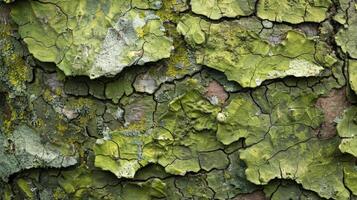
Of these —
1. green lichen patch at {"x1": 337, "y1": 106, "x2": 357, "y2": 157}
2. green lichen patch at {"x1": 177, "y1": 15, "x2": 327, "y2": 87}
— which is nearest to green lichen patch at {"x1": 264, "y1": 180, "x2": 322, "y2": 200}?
green lichen patch at {"x1": 337, "y1": 106, "x2": 357, "y2": 157}

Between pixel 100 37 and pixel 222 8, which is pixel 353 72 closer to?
pixel 222 8

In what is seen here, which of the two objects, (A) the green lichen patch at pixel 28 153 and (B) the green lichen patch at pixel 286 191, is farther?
(A) the green lichen patch at pixel 28 153

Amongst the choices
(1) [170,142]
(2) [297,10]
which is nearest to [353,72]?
(2) [297,10]

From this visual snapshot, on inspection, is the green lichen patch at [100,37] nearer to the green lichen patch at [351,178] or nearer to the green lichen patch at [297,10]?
the green lichen patch at [297,10]

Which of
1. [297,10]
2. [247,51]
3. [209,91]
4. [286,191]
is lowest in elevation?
[286,191]

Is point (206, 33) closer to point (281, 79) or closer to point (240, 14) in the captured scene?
point (240, 14)

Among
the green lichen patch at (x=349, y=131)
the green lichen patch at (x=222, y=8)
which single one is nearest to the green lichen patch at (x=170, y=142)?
the green lichen patch at (x=222, y=8)
